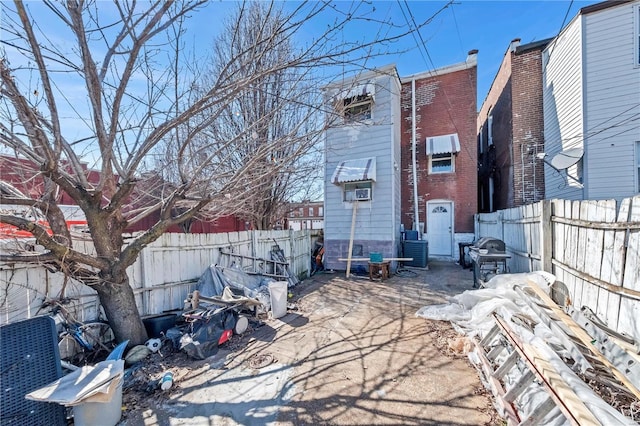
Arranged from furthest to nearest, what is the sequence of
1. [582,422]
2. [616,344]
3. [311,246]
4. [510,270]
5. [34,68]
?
1. [311,246]
2. [510,270]
3. [34,68]
4. [616,344]
5. [582,422]

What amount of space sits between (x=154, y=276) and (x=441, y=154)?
1033 cm

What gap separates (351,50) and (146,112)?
9.04 ft

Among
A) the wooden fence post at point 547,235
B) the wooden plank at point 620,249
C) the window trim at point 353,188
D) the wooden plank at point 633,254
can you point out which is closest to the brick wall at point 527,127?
the window trim at point 353,188

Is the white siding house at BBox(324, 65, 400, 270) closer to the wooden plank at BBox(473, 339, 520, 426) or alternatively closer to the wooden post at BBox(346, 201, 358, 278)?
the wooden post at BBox(346, 201, 358, 278)

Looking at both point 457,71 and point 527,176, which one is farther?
point 457,71


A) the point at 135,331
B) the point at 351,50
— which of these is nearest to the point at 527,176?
the point at 351,50

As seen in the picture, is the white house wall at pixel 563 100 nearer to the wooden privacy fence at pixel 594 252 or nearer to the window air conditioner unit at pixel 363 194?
the wooden privacy fence at pixel 594 252

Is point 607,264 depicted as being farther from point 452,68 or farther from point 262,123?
point 452,68

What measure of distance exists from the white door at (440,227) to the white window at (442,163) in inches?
51.5

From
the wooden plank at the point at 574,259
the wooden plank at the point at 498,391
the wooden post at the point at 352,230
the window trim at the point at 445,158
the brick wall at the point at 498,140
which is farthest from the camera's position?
the brick wall at the point at 498,140

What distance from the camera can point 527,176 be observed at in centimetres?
955

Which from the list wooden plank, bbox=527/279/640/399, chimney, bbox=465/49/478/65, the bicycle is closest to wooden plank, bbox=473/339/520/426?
wooden plank, bbox=527/279/640/399

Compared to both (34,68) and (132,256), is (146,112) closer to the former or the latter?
(34,68)

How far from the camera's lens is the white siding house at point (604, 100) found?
6.74 m
